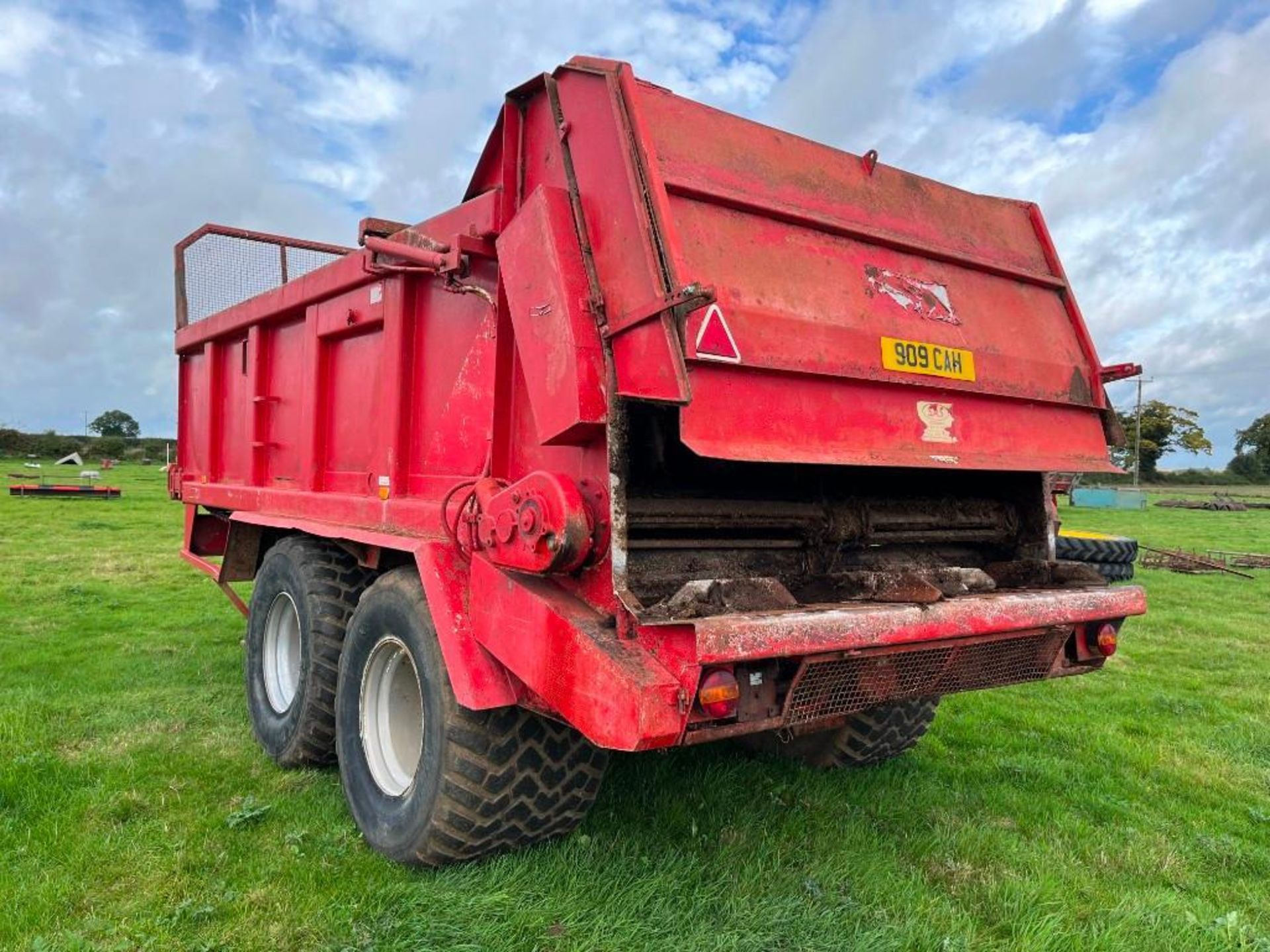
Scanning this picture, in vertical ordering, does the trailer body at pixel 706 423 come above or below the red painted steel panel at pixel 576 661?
above

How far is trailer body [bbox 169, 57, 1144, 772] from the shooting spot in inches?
106

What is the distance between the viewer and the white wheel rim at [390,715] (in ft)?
12.0

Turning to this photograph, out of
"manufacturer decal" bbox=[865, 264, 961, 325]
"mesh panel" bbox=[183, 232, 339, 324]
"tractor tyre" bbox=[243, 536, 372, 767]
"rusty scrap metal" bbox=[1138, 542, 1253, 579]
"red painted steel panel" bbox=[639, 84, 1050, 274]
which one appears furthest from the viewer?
"rusty scrap metal" bbox=[1138, 542, 1253, 579]

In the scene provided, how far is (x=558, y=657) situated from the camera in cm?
271

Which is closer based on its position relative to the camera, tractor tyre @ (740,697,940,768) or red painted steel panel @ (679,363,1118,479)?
red painted steel panel @ (679,363,1118,479)

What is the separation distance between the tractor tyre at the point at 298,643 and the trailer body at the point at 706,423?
0.28 metres

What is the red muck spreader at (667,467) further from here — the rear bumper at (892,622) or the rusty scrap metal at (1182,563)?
the rusty scrap metal at (1182,563)

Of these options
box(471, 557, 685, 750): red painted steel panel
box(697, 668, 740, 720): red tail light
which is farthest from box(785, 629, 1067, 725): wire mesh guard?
box(471, 557, 685, 750): red painted steel panel

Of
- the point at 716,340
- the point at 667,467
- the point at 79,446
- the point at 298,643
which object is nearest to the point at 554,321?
the point at 716,340

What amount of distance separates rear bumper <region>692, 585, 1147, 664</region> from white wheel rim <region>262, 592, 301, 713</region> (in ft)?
10.3

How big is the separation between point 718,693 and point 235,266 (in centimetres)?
508

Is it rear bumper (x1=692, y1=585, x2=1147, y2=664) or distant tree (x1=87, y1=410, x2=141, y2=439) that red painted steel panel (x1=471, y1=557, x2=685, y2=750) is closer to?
rear bumper (x1=692, y1=585, x2=1147, y2=664)

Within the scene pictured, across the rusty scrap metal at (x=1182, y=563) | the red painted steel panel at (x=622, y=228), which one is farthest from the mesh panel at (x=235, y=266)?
the rusty scrap metal at (x=1182, y=563)

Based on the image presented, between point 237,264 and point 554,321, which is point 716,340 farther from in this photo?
point 237,264
